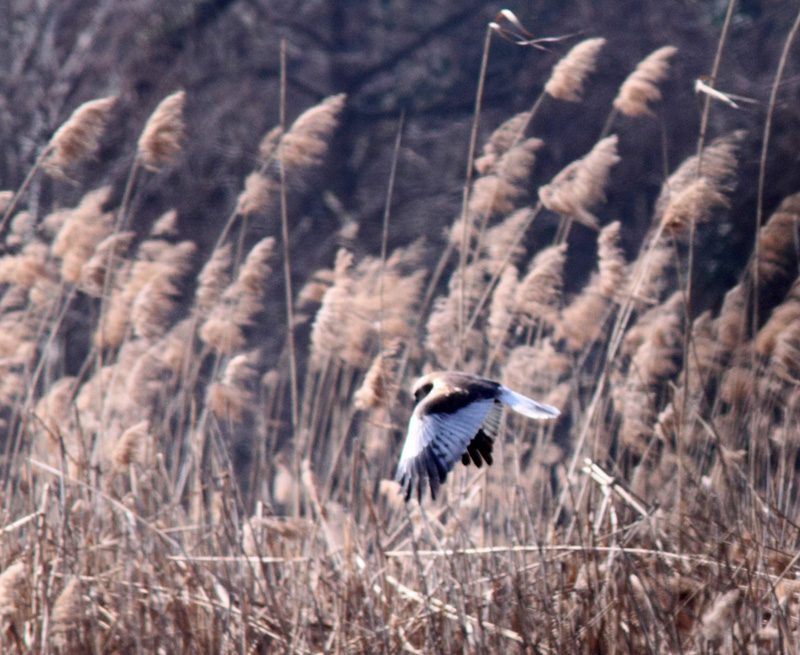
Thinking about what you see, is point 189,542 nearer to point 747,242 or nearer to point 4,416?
point 747,242

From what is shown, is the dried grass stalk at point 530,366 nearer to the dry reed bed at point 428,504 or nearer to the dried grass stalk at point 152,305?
the dry reed bed at point 428,504

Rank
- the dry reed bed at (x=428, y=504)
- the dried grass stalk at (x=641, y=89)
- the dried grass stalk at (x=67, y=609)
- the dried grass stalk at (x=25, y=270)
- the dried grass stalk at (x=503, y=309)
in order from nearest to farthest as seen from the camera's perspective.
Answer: the dried grass stalk at (x=67, y=609), the dry reed bed at (x=428, y=504), the dried grass stalk at (x=641, y=89), the dried grass stalk at (x=503, y=309), the dried grass stalk at (x=25, y=270)

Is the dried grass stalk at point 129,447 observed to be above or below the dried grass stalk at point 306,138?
below

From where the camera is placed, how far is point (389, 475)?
2.72 meters

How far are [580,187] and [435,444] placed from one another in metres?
1.14

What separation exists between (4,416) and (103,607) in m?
4.71

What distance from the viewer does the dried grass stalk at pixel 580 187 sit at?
97.6 inches

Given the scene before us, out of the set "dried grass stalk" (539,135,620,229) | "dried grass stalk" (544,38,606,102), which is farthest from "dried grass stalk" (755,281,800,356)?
"dried grass stalk" (544,38,606,102)

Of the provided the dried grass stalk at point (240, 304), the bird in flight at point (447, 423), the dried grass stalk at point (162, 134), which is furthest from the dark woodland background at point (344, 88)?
the bird in flight at point (447, 423)

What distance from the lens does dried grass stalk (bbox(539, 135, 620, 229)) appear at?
2.48m

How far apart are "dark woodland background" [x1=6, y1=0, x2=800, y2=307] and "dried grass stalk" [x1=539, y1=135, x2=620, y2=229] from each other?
323 cm

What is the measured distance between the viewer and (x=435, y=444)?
165 cm

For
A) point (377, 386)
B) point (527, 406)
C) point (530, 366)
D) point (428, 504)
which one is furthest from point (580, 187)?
point (428, 504)

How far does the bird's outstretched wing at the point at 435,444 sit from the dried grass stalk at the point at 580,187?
33.9 inches
